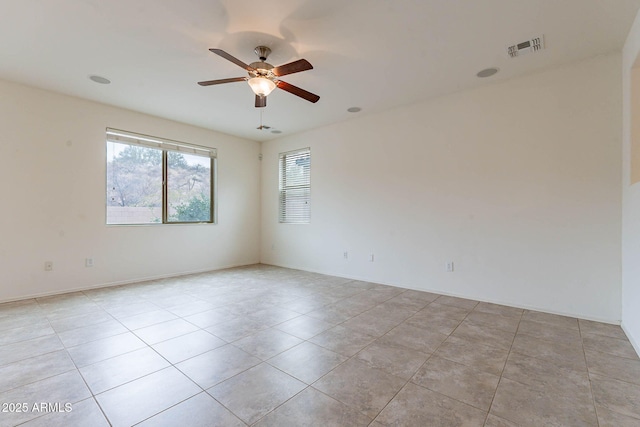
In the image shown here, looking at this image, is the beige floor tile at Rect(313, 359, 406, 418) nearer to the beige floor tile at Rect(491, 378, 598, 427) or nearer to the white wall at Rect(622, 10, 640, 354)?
the beige floor tile at Rect(491, 378, 598, 427)

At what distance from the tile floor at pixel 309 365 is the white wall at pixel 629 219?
0.23m

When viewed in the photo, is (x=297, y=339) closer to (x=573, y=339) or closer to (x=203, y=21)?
(x=573, y=339)

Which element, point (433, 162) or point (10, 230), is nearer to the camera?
point (10, 230)

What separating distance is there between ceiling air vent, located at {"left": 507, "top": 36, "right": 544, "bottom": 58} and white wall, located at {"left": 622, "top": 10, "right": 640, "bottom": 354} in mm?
622

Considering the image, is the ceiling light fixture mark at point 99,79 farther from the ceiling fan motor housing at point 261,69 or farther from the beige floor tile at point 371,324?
the beige floor tile at point 371,324

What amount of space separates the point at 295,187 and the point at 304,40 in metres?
3.35

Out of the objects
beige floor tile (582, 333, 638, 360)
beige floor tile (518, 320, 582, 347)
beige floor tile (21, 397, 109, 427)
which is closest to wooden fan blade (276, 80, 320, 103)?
beige floor tile (21, 397, 109, 427)

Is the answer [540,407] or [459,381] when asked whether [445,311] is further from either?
[540,407]

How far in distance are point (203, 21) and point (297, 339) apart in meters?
2.86

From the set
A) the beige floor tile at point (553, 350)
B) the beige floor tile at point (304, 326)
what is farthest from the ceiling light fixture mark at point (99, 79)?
the beige floor tile at point (553, 350)

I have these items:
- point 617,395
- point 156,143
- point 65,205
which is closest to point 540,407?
point 617,395

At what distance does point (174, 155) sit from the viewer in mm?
5082

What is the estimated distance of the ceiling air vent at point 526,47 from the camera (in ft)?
8.59

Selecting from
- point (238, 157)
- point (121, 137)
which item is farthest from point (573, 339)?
point (121, 137)
